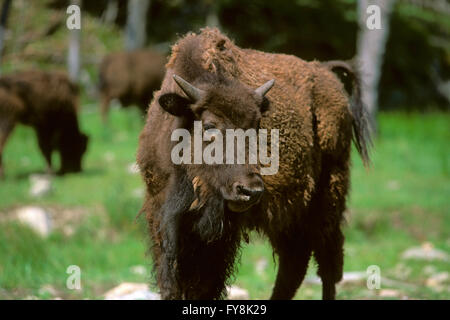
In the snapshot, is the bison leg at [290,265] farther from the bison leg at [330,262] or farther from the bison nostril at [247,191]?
the bison nostril at [247,191]

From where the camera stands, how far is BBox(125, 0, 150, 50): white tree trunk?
60.1 ft

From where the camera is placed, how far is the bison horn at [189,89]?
4.32 meters

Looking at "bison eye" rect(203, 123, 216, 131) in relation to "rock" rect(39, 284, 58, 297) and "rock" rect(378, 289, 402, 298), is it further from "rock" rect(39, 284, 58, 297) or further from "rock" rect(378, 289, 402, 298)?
"rock" rect(378, 289, 402, 298)

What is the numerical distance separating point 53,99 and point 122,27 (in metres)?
9.23

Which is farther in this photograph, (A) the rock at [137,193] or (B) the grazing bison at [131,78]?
(B) the grazing bison at [131,78]

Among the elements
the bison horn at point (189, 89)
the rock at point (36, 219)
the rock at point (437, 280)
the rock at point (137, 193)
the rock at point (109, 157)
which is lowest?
the rock at point (437, 280)

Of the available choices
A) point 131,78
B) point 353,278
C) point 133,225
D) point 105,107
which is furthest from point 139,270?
point 131,78

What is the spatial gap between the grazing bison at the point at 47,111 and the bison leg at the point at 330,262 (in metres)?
7.60

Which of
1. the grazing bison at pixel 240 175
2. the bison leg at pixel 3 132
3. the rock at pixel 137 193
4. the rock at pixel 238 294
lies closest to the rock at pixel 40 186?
the bison leg at pixel 3 132

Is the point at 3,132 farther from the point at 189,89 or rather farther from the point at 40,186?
the point at 189,89

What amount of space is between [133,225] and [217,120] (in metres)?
5.49

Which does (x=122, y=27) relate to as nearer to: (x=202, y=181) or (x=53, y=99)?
(x=53, y=99)

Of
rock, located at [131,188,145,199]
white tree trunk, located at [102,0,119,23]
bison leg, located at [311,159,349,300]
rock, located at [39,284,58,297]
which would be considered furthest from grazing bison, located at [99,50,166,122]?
bison leg, located at [311,159,349,300]
